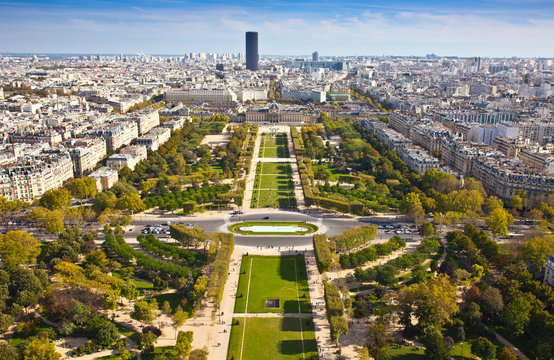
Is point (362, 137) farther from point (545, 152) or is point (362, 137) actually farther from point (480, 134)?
point (545, 152)

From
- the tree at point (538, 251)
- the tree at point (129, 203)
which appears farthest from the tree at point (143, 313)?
the tree at point (538, 251)

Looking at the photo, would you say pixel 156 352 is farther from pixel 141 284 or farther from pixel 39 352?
pixel 141 284

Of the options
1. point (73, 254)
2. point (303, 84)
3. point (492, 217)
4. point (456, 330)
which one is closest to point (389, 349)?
point (456, 330)

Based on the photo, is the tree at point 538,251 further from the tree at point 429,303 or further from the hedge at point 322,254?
the hedge at point 322,254

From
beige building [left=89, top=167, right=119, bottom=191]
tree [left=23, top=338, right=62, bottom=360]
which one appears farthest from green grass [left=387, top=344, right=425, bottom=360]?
beige building [left=89, top=167, right=119, bottom=191]

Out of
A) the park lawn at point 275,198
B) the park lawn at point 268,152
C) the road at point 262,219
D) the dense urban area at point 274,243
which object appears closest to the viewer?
the dense urban area at point 274,243

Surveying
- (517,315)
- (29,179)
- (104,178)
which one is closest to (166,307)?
(517,315)

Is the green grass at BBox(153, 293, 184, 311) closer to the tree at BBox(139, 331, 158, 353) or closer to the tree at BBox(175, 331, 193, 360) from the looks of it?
the tree at BBox(139, 331, 158, 353)
